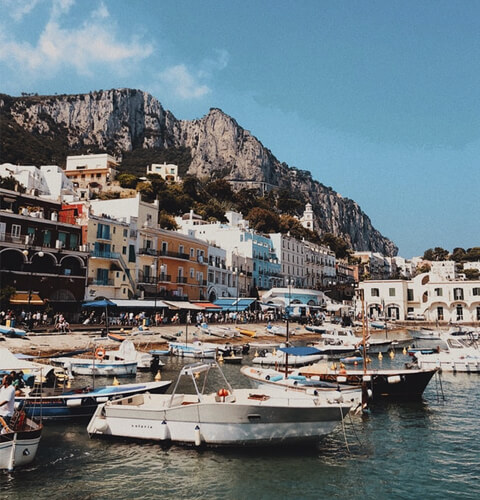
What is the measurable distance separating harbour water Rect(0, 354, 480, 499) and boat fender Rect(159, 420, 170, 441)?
0.92ft

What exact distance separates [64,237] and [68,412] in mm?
30754

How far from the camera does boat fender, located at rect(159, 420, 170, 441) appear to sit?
15.0 metres

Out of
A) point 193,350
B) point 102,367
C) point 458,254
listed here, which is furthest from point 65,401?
point 458,254

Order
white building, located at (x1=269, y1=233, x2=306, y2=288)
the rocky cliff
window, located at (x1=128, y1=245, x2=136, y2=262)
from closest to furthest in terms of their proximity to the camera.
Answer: window, located at (x1=128, y1=245, x2=136, y2=262), white building, located at (x1=269, y1=233, x2=306, y2=288), the rocky cliff

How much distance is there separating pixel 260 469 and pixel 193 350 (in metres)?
24.2

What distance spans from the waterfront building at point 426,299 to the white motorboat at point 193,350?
49.5 meters

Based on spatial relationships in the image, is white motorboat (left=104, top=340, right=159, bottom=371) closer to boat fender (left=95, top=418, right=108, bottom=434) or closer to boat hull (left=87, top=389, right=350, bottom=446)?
boat fender (left=95, top=418, right=108, bottom=434)

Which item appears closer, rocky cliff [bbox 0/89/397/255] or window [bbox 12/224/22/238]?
window [bbox 12/224/22/238]

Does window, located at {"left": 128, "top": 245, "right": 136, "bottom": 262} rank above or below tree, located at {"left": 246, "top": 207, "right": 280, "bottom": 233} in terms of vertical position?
below

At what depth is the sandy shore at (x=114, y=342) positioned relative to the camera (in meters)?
30.8

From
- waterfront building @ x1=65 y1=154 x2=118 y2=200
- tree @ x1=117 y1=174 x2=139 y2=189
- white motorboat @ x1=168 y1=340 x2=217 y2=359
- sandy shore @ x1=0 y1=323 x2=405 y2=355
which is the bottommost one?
white motorboat @ x1=168 y1=340 x2=217 y2=359

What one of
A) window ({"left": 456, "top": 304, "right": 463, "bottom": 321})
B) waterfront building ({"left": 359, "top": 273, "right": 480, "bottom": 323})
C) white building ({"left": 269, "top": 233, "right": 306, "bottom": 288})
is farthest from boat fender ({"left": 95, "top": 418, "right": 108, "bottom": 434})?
window ({"left": 456, "top": 304, "right": 463, "bottom": 321})

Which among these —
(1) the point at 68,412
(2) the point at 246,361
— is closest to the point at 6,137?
(2) the point at 246,361

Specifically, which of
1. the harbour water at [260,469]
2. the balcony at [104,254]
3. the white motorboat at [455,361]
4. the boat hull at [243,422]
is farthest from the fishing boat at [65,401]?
the balcony at [104,254]
